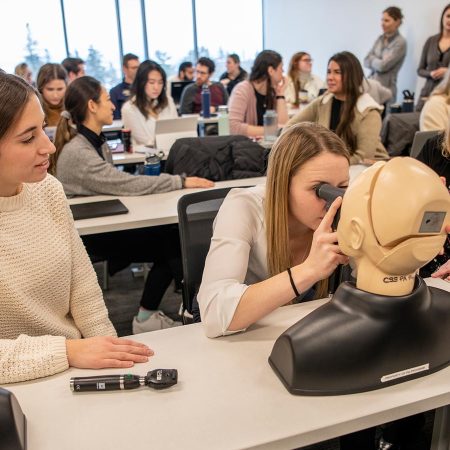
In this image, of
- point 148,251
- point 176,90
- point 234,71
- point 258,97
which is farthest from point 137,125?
point 234,71

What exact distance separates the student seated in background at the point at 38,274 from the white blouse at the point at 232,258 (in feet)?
0.56

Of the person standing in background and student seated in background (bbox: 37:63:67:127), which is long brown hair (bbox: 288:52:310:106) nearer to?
the person standing in background

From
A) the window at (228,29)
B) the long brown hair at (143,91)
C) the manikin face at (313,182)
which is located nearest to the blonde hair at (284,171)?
the manikin face at (313,182)

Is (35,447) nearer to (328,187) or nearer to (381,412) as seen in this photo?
(381,412)

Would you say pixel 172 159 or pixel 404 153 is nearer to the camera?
pixel 172 159

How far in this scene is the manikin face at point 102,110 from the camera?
8.14 ft

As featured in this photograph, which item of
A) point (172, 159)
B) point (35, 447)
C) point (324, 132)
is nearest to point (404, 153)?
point (172, 159)

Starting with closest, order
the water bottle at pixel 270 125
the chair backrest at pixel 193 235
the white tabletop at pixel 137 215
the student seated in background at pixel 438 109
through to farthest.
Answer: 1. the chair backrest at pixel 193 235
2. the white tabletop at pixel 137 215
3. the student seated in background at pixel 438 109
4. the water bottle at pixel 270 125

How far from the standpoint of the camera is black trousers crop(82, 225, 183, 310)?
235 centimetres

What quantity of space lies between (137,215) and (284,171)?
106 centimetres

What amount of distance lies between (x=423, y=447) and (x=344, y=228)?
113cm

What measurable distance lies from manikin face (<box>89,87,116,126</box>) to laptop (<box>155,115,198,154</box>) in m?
0.71

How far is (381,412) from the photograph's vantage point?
2.96 ft

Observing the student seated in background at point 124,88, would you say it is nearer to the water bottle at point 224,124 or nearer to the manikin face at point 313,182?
the water bottle at point 224,124
